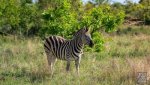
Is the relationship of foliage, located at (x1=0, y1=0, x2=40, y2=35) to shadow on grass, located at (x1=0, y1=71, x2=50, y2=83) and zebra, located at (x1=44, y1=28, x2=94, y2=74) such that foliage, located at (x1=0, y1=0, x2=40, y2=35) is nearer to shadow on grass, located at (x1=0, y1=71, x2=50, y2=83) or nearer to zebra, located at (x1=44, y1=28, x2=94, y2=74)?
zebra, located at (x1=44, y1=28, x2=94, y2=74)

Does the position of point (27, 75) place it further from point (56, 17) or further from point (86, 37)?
point (56, 17)

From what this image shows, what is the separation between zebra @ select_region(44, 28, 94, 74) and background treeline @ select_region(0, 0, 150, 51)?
2.95 metres

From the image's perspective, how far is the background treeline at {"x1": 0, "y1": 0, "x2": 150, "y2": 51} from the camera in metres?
16.1

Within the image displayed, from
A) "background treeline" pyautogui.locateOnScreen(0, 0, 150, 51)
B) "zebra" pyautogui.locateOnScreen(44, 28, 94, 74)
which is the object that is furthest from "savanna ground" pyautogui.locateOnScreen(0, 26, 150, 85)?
"background treeline" pyautogui.locateOnScreen(0, 0, 150, 51)

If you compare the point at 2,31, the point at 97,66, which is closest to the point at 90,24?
the point at 97,66

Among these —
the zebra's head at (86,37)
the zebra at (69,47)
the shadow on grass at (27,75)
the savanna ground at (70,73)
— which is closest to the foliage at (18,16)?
the savanna ground at (70,73)

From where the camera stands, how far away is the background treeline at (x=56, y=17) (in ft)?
52.7

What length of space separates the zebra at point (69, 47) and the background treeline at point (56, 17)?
2.95 meters

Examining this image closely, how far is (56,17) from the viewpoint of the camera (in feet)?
53.7

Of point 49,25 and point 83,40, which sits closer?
point 83,40

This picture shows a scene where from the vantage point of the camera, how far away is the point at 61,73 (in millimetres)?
11672

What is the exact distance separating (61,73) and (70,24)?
4.77m

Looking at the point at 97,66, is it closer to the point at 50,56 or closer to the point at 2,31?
the point at 50,56

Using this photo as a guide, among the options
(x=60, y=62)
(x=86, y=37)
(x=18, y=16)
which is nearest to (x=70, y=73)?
(x=86, y=37)
